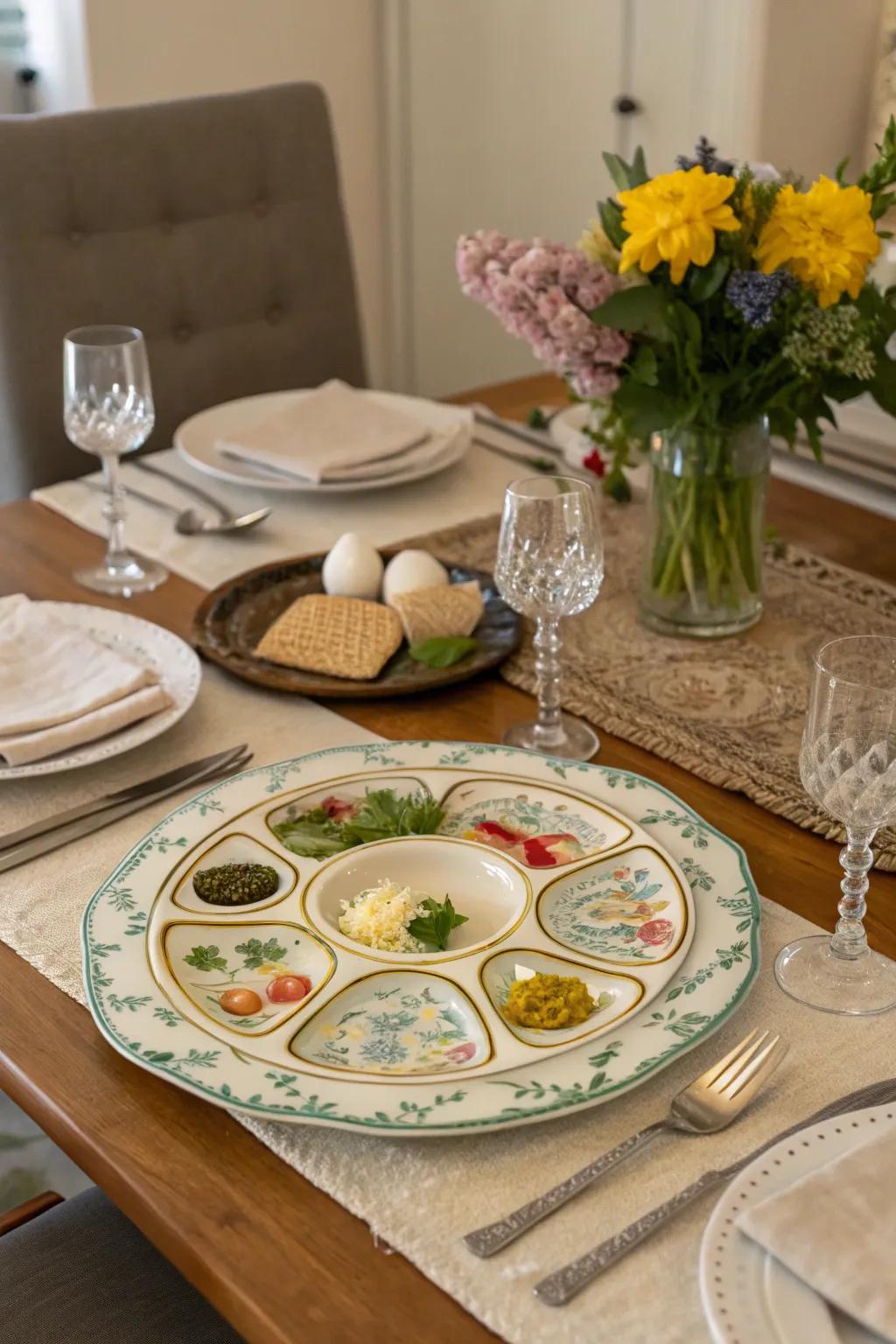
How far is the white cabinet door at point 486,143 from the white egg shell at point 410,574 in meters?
2.09

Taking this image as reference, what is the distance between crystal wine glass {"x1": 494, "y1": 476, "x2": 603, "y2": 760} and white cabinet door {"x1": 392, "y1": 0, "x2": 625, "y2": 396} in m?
2.29

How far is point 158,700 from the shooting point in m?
1.07

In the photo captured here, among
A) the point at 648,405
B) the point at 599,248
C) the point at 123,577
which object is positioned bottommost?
the point at 123,577

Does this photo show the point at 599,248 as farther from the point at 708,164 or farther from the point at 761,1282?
the point at 761,1282

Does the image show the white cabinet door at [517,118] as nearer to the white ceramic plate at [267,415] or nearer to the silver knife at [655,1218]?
the white ceramic plate at [267,415]

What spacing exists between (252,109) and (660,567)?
41.3 inches

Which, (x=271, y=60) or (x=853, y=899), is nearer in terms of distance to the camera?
(x=853, y=899)

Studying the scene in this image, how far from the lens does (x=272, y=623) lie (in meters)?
1.24

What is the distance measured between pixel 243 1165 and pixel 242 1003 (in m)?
0.10

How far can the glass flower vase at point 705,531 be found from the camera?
45.7 inches

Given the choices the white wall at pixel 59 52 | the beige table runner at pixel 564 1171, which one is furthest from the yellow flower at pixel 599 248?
the white wall at pixel 59 52

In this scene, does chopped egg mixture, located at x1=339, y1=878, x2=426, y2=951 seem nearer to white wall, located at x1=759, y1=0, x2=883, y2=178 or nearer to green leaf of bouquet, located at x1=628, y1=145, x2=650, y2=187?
green leaf of bouquet, located at x1=628, y1=145, x2=650, y2=187

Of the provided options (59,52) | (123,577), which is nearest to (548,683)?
(123,577)

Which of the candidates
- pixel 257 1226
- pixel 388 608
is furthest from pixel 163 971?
pixel 388 608
